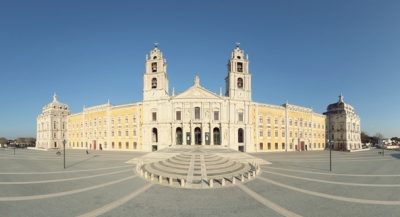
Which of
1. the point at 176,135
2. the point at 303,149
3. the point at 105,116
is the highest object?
the point at 105,116

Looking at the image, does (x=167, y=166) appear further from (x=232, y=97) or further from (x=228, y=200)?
(x=232, y=97)

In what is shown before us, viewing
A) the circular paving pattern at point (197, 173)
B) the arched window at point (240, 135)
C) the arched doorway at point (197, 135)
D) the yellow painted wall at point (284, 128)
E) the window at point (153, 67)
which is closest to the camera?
the circular paving pattern at point (197, 173)

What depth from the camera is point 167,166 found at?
1139 inches

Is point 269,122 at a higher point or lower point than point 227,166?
higher

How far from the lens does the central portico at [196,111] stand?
5834cm

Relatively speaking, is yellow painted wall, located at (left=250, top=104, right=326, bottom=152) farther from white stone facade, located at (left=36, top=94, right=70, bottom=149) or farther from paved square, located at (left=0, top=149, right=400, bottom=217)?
white stone facade, located at (left=36, top=94, right=70, bottom=149)

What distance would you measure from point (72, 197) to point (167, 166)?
44.1 ft

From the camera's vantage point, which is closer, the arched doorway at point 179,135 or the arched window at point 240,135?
the arched doorway at point 179,135

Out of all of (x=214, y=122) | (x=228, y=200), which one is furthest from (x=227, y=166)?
(x=214, y=122)

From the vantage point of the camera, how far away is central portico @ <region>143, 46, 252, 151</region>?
191ft

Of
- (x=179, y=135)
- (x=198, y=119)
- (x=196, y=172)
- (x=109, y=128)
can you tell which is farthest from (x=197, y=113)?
(x=196, y=172)

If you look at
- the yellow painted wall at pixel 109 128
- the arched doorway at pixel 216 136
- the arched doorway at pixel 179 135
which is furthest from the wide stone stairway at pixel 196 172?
the yellow painted wall at pixel 109 128

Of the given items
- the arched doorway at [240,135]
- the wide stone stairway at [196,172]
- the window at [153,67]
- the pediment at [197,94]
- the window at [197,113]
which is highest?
the window at [153,67]

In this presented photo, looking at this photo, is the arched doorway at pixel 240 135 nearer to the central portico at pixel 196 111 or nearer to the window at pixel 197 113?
the central portico at pixel 196 111
